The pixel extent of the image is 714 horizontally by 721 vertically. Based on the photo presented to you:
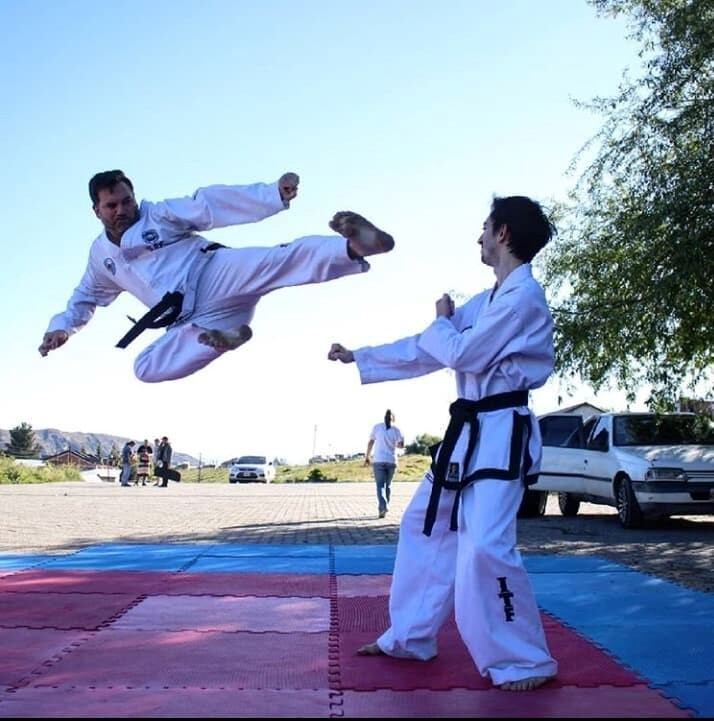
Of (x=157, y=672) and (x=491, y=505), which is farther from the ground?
(x=491, y=505)

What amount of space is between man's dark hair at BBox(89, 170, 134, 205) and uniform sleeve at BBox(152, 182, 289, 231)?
207 mm

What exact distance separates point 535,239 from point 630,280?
7835mm

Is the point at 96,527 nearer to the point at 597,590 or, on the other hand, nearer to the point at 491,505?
the point at 597,590

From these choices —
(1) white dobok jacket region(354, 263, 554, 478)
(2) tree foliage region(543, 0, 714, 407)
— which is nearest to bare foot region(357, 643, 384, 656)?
(1) white dobok jacket region(354, 263, 554, 478)

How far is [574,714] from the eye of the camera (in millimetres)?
3316

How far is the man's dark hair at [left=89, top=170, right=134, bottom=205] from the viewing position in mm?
4223

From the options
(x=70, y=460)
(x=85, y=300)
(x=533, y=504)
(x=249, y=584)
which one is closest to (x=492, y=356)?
(x=85, y=300)

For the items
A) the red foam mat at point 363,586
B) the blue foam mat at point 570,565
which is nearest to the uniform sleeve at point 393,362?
the red foam mat at point 363,586

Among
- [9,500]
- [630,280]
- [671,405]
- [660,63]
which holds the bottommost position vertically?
[9,500]

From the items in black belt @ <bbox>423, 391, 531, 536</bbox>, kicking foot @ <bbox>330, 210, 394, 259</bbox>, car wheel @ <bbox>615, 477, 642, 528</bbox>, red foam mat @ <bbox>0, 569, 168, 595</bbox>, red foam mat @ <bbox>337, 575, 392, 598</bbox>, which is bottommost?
red foam mat @ <bbox>337, 575, 392, 598</bbox>

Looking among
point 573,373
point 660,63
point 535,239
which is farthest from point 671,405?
point 535,239

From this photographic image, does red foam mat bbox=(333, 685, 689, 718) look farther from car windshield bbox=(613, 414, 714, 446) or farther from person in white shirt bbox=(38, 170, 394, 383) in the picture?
car windshield bbox=(613, 414, 714, 446)

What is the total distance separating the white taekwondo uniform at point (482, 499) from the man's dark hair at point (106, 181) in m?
1.45

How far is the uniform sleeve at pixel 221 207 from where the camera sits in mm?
3865
